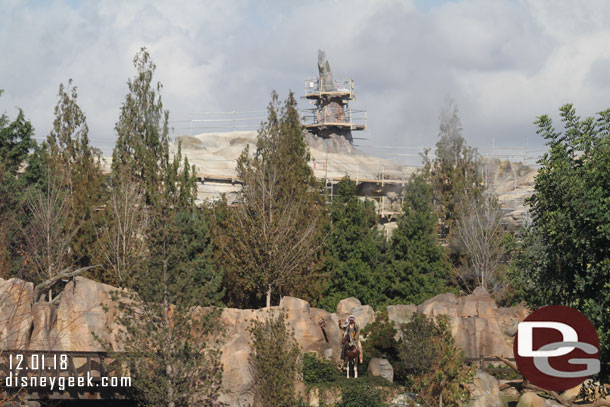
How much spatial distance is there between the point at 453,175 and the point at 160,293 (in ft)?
119

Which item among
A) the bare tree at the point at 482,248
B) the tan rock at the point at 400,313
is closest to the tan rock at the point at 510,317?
the bare tree at the point at 482,248

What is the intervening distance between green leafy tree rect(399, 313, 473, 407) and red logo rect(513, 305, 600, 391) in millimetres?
9859

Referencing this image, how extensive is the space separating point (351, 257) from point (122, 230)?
13.2 metres

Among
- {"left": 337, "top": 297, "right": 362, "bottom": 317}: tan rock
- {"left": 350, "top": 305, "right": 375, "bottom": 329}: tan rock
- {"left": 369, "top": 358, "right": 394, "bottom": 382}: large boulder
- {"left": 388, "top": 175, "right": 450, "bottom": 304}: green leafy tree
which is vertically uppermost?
{"left": 388, "top": 175, "right": 450, "bottom": 304}: green leafy tree

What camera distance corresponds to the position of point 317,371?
1196 inches

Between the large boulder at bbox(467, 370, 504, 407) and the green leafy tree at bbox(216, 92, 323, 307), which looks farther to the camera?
the green leafy tree at bbox(216, 92, 323, 307)

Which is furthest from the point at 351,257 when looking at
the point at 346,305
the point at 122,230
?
the point at 122,230

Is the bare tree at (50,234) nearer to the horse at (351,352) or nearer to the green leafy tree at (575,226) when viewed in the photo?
the horse at (351,352)

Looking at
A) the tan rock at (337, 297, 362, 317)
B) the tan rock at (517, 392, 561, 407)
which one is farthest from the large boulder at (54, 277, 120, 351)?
the tan rock at (517, 392, 561, 407)

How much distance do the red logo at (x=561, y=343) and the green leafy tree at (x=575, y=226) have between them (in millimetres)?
301

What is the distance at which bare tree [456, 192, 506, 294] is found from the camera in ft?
159

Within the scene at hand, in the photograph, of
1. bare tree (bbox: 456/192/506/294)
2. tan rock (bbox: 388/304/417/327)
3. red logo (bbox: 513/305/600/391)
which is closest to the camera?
red logo (bbox: 513/305/600/391)

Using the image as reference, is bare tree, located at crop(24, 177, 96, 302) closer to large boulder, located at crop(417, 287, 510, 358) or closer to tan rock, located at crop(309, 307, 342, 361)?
tan rock, located at crop(309, 307, 342, 361)

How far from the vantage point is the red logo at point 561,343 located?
16.2 metres
